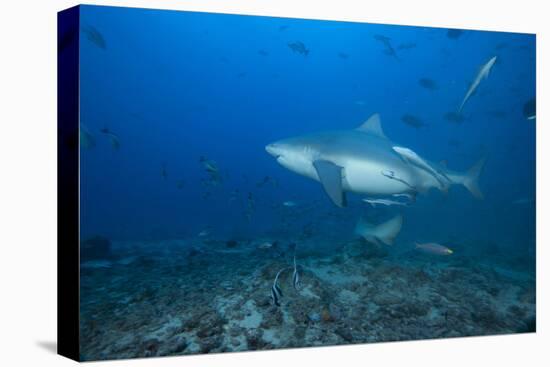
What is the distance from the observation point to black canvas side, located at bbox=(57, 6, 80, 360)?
436cm

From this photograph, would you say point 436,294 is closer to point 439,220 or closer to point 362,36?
point 362,36

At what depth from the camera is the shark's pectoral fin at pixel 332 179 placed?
481 cm

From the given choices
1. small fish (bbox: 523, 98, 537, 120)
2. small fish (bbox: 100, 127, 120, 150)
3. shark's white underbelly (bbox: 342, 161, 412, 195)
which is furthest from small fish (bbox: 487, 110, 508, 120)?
small fish (bbox: 100, 127, 120, 150)

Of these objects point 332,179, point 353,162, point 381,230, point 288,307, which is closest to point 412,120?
point 381,230

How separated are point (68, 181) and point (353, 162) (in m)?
3.37

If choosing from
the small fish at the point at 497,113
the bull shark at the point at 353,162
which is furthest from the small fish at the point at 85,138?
the small fish at the point at 497,113

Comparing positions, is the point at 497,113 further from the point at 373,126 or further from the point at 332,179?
the point at 332,179

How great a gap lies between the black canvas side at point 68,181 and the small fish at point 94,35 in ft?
0.28

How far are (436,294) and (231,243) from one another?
15.8 ft

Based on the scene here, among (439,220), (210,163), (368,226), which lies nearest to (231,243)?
(210,163)

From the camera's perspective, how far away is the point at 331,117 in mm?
58406

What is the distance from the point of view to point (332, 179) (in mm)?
4984

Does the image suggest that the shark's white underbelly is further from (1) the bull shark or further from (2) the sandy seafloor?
(2) the sandy seafloor

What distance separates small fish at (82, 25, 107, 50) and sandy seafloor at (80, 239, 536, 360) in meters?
2.37
